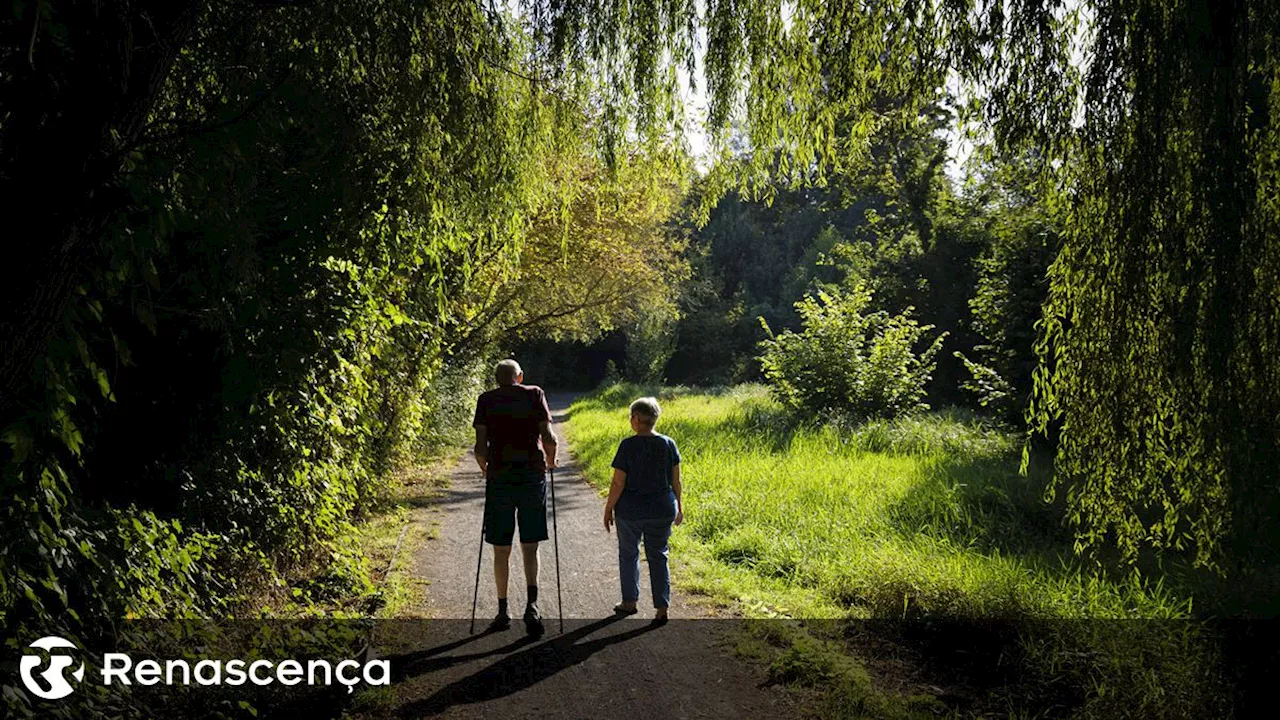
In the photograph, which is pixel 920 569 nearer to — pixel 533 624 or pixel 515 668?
pixel 533 624

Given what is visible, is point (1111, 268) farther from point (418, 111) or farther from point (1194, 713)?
point (418, 111)

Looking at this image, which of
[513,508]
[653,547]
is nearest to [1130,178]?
[653,547]

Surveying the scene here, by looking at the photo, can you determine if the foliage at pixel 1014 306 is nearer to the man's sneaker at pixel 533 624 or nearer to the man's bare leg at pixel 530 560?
the man's bare leg at pixel 530 560

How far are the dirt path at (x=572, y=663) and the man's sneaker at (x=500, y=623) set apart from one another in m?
0.08

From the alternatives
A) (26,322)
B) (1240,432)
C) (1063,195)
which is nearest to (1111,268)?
(1063,195)

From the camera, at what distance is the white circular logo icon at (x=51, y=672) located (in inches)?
135

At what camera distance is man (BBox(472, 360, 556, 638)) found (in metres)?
6.41

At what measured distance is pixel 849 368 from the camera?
1995 centimetres

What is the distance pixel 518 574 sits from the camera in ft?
27.5

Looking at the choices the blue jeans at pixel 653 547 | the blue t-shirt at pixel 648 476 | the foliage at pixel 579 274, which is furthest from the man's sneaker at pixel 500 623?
the foliage at pixel 579 274

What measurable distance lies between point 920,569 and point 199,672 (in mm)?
5443

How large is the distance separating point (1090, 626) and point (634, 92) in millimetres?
4870

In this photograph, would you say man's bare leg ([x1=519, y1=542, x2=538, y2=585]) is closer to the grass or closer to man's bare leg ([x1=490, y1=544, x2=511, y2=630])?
man's bare leg ([x1=490, y1=544, x2=511, y2=630])

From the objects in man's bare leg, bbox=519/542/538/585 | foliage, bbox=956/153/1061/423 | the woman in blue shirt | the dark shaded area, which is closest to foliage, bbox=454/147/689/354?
the woman in blue shirt
